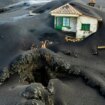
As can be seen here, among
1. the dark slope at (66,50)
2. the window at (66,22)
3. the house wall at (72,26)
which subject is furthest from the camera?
the window at (66,22)

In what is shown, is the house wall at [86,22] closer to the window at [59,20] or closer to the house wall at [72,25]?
the house wall at [72,25]

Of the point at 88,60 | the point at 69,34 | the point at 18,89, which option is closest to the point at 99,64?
the point at 88,60

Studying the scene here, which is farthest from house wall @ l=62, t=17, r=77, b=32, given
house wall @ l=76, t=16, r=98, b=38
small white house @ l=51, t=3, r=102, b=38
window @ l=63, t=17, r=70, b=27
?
house wall @ l=76, t=16, r=98, b=38

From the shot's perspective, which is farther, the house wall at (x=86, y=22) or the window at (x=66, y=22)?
the window at (x=66, y=22)

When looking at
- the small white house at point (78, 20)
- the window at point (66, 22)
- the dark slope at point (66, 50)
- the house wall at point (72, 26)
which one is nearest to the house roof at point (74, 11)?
the small white house at point (78, 20)

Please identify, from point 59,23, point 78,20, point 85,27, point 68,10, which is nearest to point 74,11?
point 68,10

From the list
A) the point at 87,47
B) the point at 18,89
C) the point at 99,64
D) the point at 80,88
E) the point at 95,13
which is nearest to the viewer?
the point at 18,89

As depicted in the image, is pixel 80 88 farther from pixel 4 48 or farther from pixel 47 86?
pixel 4 48
